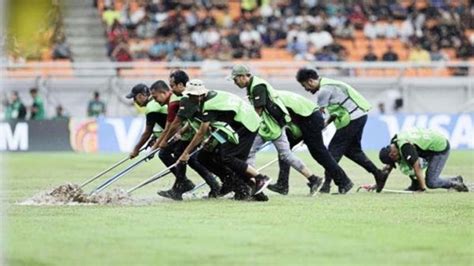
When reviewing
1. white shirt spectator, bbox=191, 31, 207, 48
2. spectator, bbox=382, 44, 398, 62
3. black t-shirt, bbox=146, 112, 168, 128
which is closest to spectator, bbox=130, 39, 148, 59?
white shirt spectator, bbox=191, 31, 207, 48

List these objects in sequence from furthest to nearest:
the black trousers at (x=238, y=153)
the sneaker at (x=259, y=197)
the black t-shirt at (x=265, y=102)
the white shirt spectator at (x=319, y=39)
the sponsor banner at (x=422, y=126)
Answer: the white shirt spectator at (x=319, y=39) → the sponsor banner at (x=422, y=126) → the black t-shirt at (x=265, y=102) → the sneaker at (x=259, y=197) → the black trousers at (x=238, y=153)

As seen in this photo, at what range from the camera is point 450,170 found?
83.6ft

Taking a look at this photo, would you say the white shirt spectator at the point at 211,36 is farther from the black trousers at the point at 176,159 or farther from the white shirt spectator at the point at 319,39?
the black trousers at the point at 176,159

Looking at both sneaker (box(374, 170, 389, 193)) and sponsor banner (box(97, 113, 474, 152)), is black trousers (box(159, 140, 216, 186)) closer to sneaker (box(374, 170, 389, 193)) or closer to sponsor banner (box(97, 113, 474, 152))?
sneaker (box(374, 170, 389, 193))

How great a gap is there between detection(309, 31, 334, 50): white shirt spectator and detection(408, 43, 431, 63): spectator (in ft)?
8.41

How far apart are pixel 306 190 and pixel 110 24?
20247mm

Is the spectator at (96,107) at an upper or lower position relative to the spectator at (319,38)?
lower

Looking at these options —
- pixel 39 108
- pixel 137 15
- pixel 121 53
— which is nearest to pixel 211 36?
pixel 137 15

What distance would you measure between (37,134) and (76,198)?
17.8m

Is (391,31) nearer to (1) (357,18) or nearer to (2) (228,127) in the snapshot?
(1) (357,18)

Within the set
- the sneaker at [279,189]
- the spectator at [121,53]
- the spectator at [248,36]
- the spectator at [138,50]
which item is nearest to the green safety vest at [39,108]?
the spectator at [121,53]

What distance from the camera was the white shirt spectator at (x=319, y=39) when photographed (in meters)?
39.8

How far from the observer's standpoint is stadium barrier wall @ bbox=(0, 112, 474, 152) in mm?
→ 34438

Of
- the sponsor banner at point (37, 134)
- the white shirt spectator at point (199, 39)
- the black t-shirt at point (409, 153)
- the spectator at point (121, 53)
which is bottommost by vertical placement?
the sponsor banner at point (37, 134)
